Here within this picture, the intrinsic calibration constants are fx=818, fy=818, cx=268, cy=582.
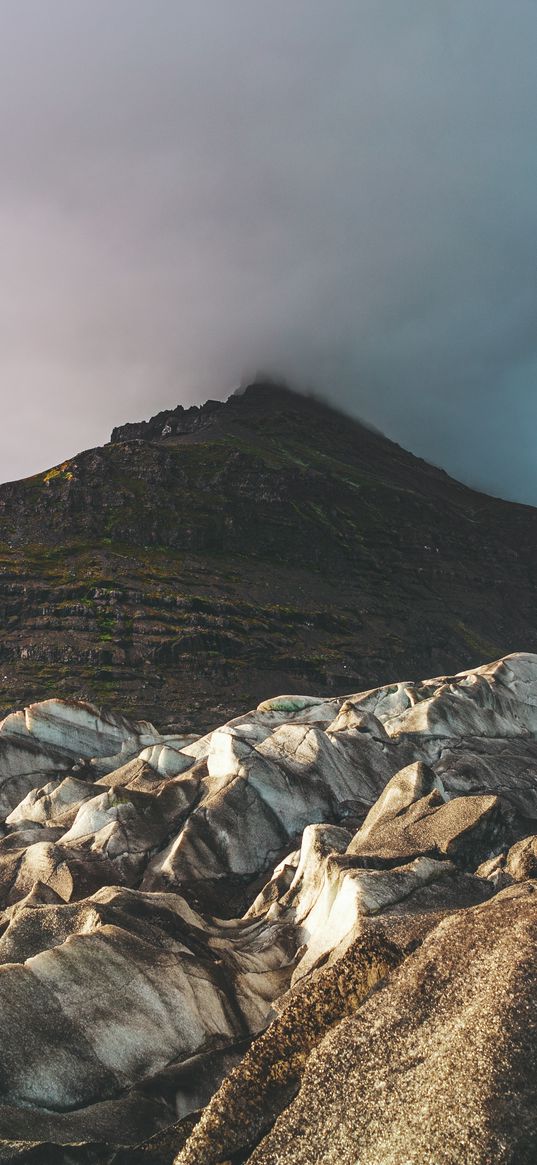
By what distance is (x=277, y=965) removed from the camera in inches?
1076

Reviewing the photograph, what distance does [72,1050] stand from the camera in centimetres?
2017

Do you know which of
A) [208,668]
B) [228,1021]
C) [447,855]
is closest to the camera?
[228,1021]

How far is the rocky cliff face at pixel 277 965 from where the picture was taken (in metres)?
13.3

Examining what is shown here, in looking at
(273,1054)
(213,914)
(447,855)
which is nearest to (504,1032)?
(273,1054)

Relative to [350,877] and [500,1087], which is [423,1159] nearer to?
[500,1087]

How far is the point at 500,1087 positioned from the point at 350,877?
39.9 feet

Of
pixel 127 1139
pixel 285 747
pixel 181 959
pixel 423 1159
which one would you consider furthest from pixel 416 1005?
pixel 285 747

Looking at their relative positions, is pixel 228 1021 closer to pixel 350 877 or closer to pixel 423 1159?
pixel 350 877

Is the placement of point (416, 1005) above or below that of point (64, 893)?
above

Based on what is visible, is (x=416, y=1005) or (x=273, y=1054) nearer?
(x=416, y=1005)

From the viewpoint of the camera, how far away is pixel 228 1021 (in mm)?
23516

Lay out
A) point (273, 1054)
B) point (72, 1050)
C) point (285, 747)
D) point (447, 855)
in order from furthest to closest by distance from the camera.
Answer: point (285, 747) < point (447, 855) < point (72, 1050) < point (273, 1054)

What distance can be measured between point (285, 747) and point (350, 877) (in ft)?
77.6

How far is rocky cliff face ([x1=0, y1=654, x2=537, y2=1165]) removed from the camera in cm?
1330
